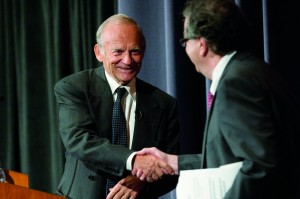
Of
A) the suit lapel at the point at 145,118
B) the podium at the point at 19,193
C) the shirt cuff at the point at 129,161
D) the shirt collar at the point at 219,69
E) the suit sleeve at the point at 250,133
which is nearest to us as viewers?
the suit sleeve at the point at 250,133

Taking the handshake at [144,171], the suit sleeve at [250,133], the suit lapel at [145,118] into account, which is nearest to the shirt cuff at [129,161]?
the handshake at [144,171]

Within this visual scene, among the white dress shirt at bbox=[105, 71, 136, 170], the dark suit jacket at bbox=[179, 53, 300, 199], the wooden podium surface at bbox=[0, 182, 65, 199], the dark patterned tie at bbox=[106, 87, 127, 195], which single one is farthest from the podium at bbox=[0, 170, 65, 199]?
the dark suit jacket at bbox=[179, 53, 300, 199]

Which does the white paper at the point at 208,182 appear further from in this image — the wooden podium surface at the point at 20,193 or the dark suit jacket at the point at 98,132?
the dark suit jacket at the point at 98,132

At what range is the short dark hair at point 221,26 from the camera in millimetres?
2137

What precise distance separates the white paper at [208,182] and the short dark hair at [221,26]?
0.36m

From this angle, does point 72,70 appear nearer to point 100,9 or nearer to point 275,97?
point 100,9

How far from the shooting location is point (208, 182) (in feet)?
6.72

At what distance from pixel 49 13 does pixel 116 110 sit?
1.66 meters

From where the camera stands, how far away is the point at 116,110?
10.1 ft

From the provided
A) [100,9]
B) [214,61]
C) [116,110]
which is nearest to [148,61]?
[100,9]

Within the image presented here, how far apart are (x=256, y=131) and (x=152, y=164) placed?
953 millimetres

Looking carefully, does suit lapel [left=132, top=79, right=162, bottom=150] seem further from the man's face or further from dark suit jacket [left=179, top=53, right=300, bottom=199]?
dark suit jacket [left=179, top=53, right=300, bottom=199]

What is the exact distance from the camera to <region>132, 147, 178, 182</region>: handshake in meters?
2.75

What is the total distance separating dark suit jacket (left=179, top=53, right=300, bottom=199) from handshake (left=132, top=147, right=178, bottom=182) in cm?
66
